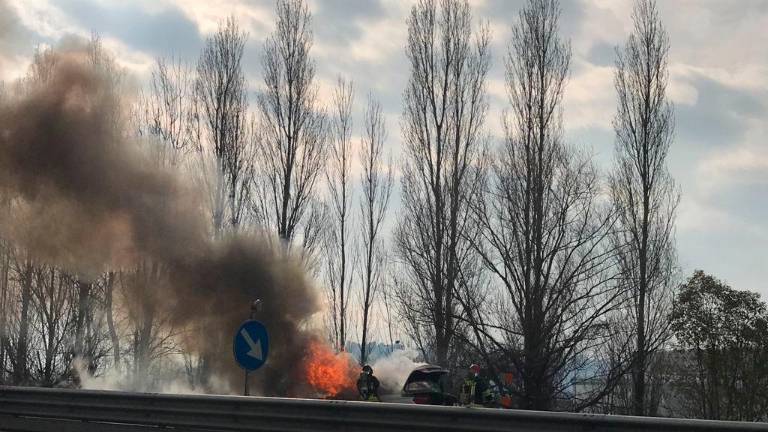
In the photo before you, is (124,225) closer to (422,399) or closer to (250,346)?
(422,399)

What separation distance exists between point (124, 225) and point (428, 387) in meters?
8.87

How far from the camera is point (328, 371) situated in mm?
23500

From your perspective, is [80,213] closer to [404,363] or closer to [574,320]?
[404,363]

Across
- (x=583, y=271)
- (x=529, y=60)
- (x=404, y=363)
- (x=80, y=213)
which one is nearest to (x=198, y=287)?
(x=80, y=213)

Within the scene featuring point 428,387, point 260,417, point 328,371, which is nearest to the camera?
point 260,417

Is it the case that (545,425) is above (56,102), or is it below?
below

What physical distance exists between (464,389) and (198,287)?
8780 mm

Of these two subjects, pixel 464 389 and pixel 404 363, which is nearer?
pixel 464 389

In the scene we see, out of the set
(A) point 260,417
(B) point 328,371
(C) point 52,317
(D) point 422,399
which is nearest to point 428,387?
(D) point 422,399

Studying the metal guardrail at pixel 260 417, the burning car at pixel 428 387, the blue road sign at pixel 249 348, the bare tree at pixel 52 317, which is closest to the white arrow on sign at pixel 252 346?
the blue road sign at pixel 249 348

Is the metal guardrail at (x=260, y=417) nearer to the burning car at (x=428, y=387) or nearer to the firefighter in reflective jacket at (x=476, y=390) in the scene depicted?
the firefighter in reflective jacket at (x=476, y=390)

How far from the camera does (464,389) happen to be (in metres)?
17.4

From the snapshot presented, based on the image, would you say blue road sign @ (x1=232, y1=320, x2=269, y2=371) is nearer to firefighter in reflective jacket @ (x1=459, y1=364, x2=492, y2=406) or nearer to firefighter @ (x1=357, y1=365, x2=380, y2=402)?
firefighter in reflective jacket @ (x1=459, y1=364, x2=492, y2=406)

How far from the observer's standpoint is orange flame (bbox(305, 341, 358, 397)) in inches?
906
